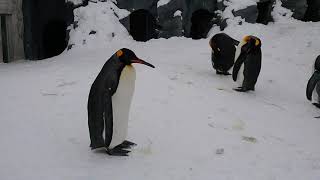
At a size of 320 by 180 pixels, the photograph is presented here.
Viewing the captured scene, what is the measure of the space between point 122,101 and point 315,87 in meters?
2.89

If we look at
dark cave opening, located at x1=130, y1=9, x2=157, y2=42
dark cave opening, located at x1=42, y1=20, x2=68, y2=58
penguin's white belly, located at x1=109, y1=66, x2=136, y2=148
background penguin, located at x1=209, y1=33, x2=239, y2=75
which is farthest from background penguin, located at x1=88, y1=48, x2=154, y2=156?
dark cave opening, located at x1=42, y1=20, x2=68, y2=58

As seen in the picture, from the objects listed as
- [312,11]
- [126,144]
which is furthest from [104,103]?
[312,11]

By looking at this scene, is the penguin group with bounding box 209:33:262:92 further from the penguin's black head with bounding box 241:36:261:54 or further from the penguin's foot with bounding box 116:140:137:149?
the penguin's foot with bounding box 116:140:137:149

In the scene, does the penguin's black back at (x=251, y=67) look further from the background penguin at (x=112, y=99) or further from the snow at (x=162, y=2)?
the snow at (x=162, y=2)

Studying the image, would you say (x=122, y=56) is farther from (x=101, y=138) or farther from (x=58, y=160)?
(x=58, y=160)

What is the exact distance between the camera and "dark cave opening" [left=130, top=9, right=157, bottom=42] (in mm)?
9531

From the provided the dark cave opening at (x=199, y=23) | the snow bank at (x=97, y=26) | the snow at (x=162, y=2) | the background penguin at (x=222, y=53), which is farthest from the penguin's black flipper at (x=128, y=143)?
the dark cave opening at (x=199, y=23)

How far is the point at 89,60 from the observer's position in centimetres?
684

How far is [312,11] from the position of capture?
10.3 metres

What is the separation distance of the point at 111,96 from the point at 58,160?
0.60 metres

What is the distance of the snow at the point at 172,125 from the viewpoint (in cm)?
303

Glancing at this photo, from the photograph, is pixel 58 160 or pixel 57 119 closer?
pixel 58 160

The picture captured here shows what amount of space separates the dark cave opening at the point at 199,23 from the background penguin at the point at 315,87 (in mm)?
5016

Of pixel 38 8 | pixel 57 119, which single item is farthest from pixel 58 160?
pixel 38 8
